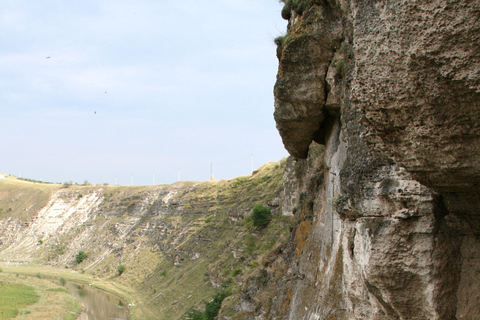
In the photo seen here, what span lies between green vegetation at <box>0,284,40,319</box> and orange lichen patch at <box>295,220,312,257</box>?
108ft

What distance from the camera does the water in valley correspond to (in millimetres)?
42219

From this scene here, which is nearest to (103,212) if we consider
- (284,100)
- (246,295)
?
(246,295)

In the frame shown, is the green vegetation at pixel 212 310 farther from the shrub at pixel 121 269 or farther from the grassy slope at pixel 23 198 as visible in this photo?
the grassy slope at pixel 23 198

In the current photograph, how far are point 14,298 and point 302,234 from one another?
4019 centimetres

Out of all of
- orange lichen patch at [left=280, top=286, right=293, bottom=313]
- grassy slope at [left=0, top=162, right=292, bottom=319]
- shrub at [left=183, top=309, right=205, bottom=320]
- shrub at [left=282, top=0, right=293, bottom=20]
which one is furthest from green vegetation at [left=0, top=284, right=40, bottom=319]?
shrub at [left=282, top=0, right=293, bottom=20]

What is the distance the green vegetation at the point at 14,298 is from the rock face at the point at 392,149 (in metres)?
35.1

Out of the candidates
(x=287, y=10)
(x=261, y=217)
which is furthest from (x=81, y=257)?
(x=287, y=10)

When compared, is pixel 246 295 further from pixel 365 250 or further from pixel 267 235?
pixel 365 250

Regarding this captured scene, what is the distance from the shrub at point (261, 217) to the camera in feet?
123

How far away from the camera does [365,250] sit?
23.5 ft

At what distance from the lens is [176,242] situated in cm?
5747

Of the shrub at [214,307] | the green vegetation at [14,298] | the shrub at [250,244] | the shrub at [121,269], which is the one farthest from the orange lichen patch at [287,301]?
the shrub at [121,269]

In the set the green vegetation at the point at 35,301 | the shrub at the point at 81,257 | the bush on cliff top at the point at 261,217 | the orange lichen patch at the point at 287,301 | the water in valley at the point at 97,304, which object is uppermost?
the bush on cliff top at the point at 261,217

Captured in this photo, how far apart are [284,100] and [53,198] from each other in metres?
94.0
